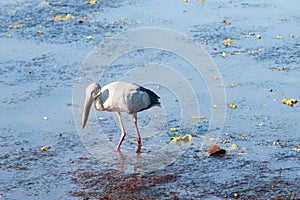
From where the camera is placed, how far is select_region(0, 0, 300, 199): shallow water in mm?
6751

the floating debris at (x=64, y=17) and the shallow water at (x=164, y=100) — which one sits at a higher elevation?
the floating debris at (x=64, y=17)

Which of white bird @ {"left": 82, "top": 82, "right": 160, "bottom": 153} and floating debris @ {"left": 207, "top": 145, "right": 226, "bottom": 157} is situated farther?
white bird @ {"left": 82, "top": 82, "right": 160, "bottom": 153}

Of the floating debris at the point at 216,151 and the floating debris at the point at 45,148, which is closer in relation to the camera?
the floating debris at the point at 216,151

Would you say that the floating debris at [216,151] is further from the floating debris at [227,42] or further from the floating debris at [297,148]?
the floating debris at [227,42]

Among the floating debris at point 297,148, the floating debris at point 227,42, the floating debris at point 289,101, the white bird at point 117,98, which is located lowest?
the floating debris at point 297,148

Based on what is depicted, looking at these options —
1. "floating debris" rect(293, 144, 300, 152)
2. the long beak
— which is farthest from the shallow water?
the long beak

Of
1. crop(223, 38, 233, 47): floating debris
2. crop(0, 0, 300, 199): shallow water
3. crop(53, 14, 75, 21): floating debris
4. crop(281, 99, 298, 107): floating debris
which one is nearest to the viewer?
crop(0, 0, 300, 199): shallow water

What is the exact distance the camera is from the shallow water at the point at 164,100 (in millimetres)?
6751

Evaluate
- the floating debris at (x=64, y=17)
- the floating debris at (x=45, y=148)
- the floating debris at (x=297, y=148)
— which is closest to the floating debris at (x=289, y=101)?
the floating debris at (x=297, y=148)

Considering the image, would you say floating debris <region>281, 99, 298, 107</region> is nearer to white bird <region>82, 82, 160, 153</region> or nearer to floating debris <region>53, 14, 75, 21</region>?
white bird <region>82, 82, 160, 153</region>

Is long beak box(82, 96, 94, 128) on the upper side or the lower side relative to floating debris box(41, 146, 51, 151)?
upper

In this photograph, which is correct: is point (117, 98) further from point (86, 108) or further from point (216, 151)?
point (216, 151)

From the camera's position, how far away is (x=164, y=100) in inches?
358

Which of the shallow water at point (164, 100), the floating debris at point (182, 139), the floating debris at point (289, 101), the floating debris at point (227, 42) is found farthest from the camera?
the floating debris at point (227, 42)
